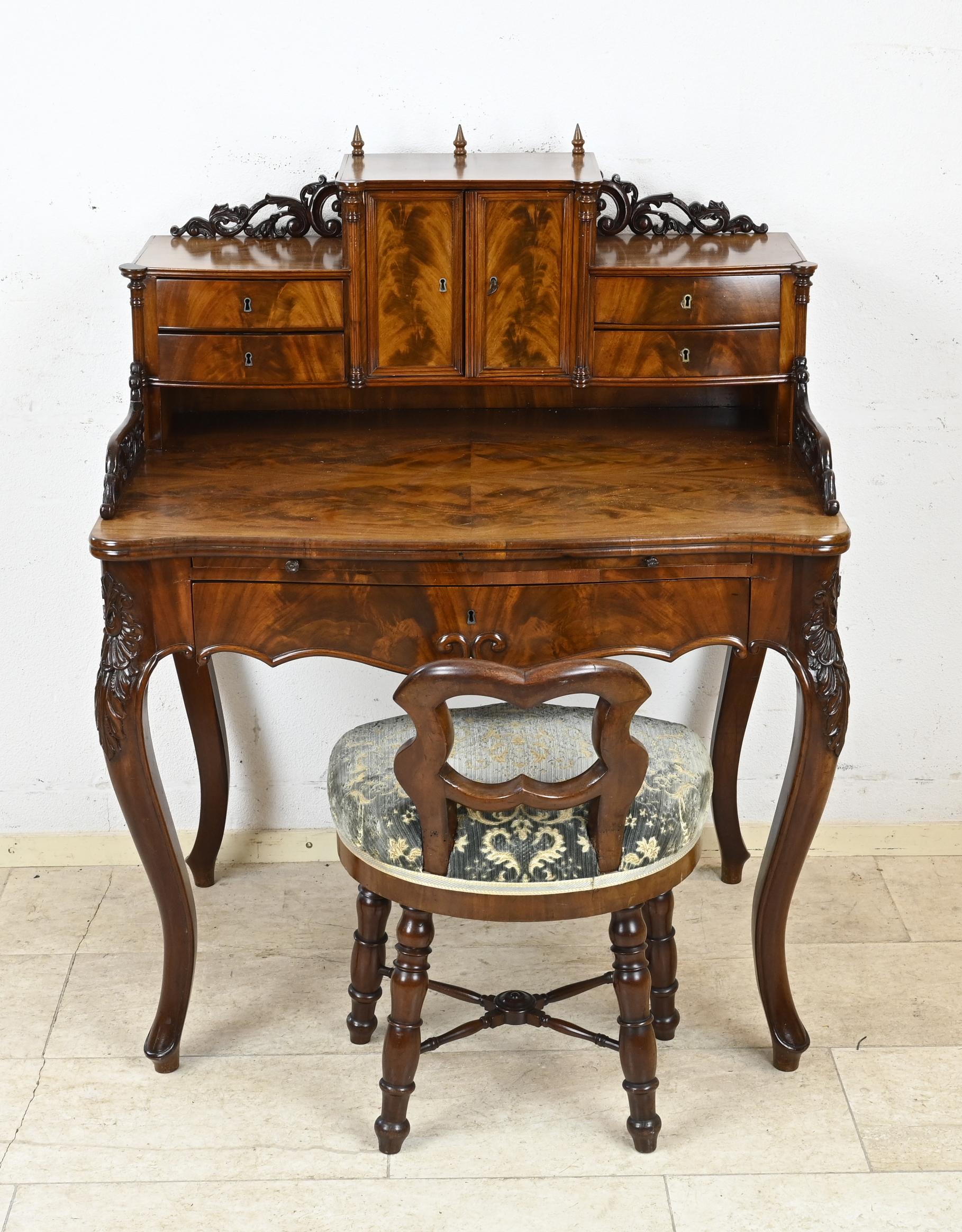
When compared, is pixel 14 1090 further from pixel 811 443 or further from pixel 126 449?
pixel 811 443

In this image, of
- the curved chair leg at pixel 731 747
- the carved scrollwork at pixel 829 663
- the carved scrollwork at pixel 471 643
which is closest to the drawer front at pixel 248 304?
the carved scrollwork at pixel 471 643

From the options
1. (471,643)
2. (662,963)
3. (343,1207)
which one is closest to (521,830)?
(471,643)

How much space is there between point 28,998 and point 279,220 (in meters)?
1.54

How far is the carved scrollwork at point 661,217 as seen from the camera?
2580mm

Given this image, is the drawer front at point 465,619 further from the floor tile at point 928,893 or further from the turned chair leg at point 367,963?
the floor tile at point 928,893

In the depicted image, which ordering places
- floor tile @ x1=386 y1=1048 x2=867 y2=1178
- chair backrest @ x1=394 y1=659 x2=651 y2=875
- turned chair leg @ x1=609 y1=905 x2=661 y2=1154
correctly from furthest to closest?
floor tile @ x1=386 y1=1048 x2=867 y2=1178 < turned chair leg @ x1=609 y1=905 x2=661 y2=1154 < chair backrest @ x1=394 y1=659 x2=651 y2=875

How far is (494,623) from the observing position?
2.24 meters

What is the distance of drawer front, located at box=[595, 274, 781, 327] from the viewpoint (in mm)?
2477

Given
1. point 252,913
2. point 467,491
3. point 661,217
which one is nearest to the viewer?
point 467,491

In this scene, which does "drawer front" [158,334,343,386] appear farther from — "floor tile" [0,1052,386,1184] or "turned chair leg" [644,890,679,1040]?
"floor tile" [0,1052,386,1184]

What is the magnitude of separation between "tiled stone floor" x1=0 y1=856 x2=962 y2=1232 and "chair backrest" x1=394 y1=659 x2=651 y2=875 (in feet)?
1.83

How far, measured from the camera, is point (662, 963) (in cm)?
247

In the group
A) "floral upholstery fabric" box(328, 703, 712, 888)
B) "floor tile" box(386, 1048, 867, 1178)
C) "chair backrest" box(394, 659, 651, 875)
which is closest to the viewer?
"chair backrest" box(394, 659, 651, 875)

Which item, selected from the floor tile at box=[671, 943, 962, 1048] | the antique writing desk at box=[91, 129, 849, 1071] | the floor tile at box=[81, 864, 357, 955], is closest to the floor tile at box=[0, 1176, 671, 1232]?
the antique writing desk at box=[91, 129, 849, 1071]
